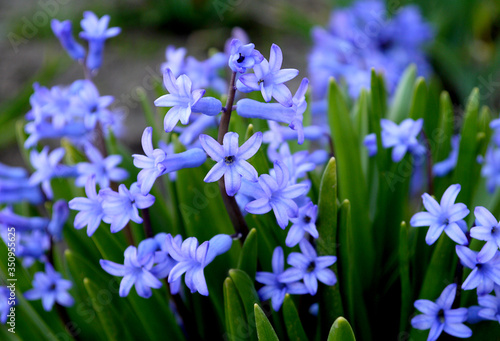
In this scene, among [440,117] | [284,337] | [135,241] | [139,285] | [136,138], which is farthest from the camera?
[136,138]

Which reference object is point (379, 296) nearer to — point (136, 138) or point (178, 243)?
point (178, 243)

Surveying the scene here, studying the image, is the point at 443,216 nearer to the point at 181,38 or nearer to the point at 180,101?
the point at 180,101

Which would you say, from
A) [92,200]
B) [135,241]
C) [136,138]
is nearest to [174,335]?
[135,241]

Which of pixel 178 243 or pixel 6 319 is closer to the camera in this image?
pixel 178 243

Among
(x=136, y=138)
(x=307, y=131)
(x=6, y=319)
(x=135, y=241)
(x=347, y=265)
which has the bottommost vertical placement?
(x=136, y=138)

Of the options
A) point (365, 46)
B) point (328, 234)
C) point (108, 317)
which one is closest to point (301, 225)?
point (328, 234)

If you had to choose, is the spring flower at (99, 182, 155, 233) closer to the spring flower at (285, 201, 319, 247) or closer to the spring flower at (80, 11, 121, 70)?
the spring flower at (285, 201, 319, 247)

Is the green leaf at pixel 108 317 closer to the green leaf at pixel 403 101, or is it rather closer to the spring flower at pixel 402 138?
the spring flower at pixel 402 138
